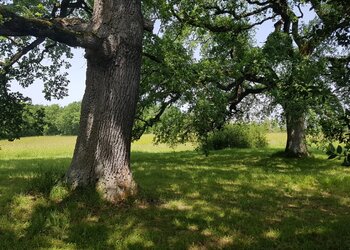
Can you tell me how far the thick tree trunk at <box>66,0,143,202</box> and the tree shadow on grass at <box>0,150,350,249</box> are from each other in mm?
574

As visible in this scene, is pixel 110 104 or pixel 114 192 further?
pixel 110 104

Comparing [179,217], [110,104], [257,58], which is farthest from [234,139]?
[179,217]

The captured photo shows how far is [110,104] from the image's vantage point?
9.18 meters

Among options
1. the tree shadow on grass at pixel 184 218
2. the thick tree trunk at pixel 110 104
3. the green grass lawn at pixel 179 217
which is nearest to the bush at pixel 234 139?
the green grass lawn at pixel 179 217

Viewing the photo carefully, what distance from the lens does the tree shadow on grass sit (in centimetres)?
658

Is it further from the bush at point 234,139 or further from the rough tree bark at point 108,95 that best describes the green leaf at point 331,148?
the bush at point 234,139

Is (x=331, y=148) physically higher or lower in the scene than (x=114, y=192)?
higher

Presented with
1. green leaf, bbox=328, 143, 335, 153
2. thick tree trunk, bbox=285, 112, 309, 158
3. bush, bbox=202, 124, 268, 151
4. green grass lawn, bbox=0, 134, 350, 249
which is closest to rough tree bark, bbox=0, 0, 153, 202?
green grass lawn, bbox=0, 134, 350, 249

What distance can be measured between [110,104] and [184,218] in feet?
11.5

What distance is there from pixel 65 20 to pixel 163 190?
5.77m

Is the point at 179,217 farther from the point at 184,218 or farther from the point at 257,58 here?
the point at 257,58

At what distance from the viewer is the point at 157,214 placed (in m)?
8.26

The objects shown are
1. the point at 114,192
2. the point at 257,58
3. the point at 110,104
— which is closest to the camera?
the point at 114,192

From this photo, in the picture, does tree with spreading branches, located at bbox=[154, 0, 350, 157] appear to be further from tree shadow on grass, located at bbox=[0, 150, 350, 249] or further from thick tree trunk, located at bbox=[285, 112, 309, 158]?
tree shadow on grass, located at bbox=[0, 150, 350, 249]
